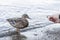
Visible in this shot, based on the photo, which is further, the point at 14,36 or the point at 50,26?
the point at 50,26

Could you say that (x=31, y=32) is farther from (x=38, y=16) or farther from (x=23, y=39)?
(x=38, y=16)

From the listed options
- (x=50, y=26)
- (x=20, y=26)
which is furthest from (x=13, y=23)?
(x=50, y=26)

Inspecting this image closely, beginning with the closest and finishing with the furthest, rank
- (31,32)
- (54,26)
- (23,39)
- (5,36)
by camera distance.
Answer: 1. (23,39)
2. (5,36)
3. (31,32)
4. (54,26)

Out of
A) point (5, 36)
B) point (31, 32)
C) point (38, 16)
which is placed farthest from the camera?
point (38, 16)

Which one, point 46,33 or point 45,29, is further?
point 45,29

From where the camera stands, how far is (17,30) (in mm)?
3141

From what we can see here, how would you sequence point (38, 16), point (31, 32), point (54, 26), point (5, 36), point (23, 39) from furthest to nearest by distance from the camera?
1. point (38, 16)
2. point (54, 26)
3. point (31, 32)
4. point (5, 36)
5. point (23, 39)

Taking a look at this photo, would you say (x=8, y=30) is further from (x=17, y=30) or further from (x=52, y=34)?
(x=52, y=34)

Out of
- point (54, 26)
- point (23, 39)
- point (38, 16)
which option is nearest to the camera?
point (23, 39)

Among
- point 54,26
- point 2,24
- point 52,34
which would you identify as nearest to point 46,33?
point 52,34

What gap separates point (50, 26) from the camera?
359 centimetres

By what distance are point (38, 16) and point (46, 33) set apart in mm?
1265

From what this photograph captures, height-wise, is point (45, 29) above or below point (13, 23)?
below

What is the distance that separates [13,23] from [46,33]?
583mm
